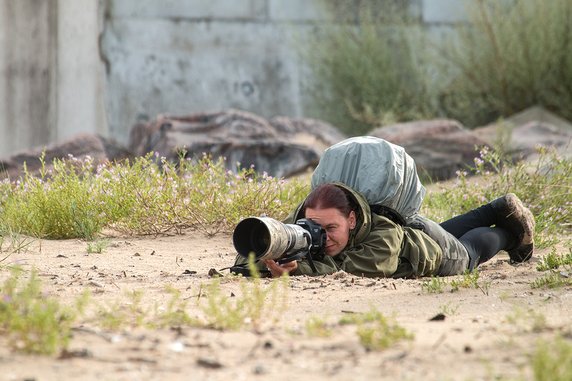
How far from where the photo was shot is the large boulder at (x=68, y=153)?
28.8 feet

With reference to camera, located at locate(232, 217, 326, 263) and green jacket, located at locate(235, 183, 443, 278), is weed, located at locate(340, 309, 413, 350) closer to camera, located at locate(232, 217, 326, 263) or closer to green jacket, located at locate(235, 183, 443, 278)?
camera, located at locate(232, 217, 326, 263)

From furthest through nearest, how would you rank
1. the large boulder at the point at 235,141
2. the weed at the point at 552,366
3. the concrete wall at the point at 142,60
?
1. the concrete wall at the point at 142,60
2. the large boulder at the point at 235,141
3. the weed at the point at 552,366

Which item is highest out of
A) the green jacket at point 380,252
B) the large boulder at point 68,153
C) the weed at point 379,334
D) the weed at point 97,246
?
the weed at point 379,334

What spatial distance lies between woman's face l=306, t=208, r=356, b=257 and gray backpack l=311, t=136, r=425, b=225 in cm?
23

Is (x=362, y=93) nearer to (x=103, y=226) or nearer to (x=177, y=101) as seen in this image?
(x=177, y=101)

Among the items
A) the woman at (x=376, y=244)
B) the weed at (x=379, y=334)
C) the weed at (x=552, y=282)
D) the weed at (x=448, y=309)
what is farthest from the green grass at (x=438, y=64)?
the weed at (x=379, y=334)

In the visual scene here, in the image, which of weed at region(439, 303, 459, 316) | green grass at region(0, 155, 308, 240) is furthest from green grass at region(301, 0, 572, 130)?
weed at region(439, 303, 459, 316)

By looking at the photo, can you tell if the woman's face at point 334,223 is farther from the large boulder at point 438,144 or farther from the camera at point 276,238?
the large boulder at point 438,144

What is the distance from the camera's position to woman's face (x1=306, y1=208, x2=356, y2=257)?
13.3 feet

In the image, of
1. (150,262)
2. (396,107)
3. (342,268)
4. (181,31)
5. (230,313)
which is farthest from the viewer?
(181,31)

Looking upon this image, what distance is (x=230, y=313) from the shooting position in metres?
2.89

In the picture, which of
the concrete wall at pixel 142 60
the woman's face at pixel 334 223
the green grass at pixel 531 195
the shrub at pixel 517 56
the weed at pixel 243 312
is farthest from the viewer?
the concrete wall at pixel 142 60

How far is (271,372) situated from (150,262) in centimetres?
249

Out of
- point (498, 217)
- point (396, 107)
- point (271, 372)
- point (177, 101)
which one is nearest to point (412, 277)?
point (498, 217)
